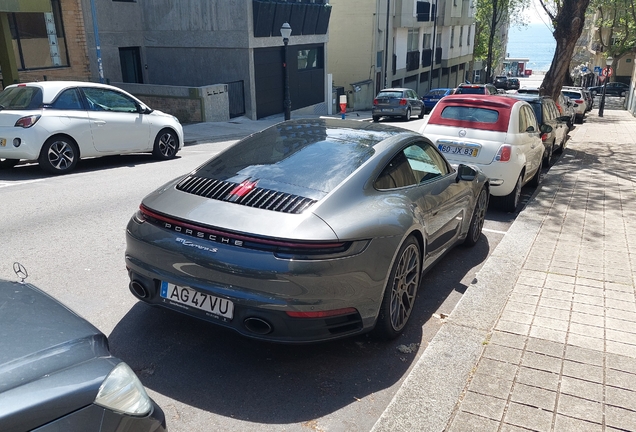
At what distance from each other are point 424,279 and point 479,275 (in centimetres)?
52

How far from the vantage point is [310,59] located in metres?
28.2

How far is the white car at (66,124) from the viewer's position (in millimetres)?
8906

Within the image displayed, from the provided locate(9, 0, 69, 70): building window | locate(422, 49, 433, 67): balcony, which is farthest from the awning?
locate(422, 49, 433, 67): balcony

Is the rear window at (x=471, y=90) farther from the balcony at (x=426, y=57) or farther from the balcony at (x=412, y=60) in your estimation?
the balcony at (x=426, y=57)

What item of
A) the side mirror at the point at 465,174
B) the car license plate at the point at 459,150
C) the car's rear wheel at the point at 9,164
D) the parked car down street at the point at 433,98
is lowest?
the parked car down street at the point at 433,98

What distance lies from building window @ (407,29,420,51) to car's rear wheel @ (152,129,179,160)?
33327 millimetres

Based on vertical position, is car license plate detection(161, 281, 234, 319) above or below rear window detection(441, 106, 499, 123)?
below

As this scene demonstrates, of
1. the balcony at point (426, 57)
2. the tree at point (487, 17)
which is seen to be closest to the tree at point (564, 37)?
the balcony at point (426, 57)

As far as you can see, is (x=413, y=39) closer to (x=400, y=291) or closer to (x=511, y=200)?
(x=511, y=200)

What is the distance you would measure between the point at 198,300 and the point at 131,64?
74.5ft

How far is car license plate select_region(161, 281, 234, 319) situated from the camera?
11.4 feet

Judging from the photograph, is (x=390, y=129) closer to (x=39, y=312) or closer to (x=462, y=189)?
(x=462, y=189)

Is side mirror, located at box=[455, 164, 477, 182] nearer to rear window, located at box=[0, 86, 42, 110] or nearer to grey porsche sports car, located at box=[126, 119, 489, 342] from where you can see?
grey porsche sports car, located at box=[126, 119, 489, 342]

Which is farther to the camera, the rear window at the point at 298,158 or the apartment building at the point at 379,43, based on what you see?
the apartment building at the point at 379,43
